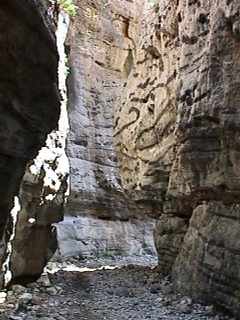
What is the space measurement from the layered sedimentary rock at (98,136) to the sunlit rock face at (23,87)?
1273 cm

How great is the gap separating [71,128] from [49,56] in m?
16.1

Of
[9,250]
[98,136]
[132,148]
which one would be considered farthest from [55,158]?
[98,136]

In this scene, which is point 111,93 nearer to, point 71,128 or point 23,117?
point 71,128

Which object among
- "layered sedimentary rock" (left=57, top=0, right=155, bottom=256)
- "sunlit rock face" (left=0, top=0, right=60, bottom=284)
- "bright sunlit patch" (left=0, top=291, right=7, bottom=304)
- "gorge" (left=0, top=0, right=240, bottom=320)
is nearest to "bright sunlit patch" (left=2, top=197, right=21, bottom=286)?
"gorge" (left=0, top=0, right=240, bottom=320)

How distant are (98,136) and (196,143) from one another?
12.2 metres

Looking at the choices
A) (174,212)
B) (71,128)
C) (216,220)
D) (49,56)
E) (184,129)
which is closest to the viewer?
(49,56)

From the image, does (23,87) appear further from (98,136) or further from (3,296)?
A: (98,136)

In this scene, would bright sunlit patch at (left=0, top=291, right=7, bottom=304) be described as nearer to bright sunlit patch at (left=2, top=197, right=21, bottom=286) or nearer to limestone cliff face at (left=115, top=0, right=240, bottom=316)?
bright sunlit patch at (left=2, top=197, right=21, bottom=286)

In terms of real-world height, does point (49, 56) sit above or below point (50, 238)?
above

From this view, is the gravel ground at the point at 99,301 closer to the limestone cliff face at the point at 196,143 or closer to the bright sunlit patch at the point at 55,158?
the limestone cliff face at the point at 196,143

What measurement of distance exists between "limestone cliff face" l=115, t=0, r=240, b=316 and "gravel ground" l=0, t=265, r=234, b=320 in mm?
574

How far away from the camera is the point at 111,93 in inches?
934

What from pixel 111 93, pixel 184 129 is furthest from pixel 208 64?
pixel 111 93

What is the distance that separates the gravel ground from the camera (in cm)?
836
